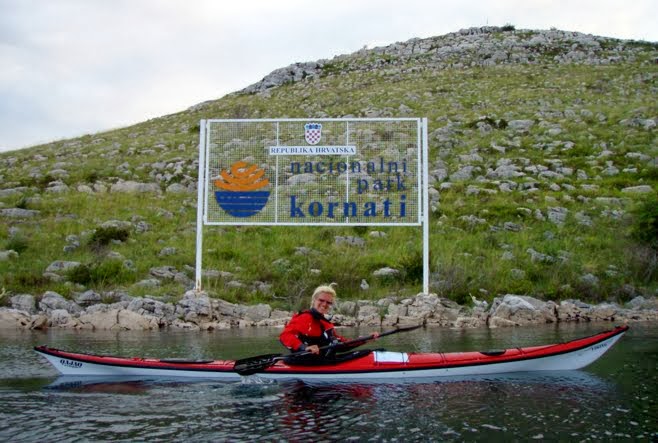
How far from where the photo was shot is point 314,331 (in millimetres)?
10008

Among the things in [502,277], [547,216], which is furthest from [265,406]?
[547,216]

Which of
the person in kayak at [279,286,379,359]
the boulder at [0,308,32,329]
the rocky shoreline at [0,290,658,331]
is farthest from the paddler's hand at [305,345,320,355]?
the boulder at [0,308,32,329]

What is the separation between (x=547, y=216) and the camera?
2248 cm

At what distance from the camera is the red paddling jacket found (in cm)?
985

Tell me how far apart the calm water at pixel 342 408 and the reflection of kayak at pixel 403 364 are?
6.6 inches

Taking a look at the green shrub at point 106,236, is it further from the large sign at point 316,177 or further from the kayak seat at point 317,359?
the kayak seat at point 317,359

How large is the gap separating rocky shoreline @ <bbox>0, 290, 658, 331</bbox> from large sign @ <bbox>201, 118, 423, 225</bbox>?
269cm

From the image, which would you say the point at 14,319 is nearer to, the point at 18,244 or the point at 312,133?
the point at 18,244

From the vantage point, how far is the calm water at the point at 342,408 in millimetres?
6969

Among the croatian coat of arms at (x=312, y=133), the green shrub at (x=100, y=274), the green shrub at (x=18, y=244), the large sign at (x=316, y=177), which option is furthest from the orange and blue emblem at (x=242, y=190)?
the green shrub at (x=18, y=244)

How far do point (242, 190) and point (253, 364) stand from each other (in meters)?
10.2

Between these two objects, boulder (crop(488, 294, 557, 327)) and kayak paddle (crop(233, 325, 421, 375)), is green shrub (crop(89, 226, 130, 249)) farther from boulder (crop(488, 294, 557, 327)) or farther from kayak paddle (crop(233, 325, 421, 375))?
kayak paddle (crop(233, 325, 421, 375))

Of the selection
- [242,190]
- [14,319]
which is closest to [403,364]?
[242,190]

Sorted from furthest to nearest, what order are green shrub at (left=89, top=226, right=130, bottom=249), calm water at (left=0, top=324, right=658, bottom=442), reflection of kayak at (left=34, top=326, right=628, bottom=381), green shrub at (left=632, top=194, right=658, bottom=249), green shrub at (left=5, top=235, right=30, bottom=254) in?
green shrub at (left=89, top=226, right=130, bottom=249), green shrub at (left=5, top=235, right=30, bottom=254), green shrub at (left=632, top=194, right=658, bottom=249), reflection of kayak at (left=34, top=326, right=628, bottom=381), calm water at (left=0, top=324, right=658, bottom=442)
